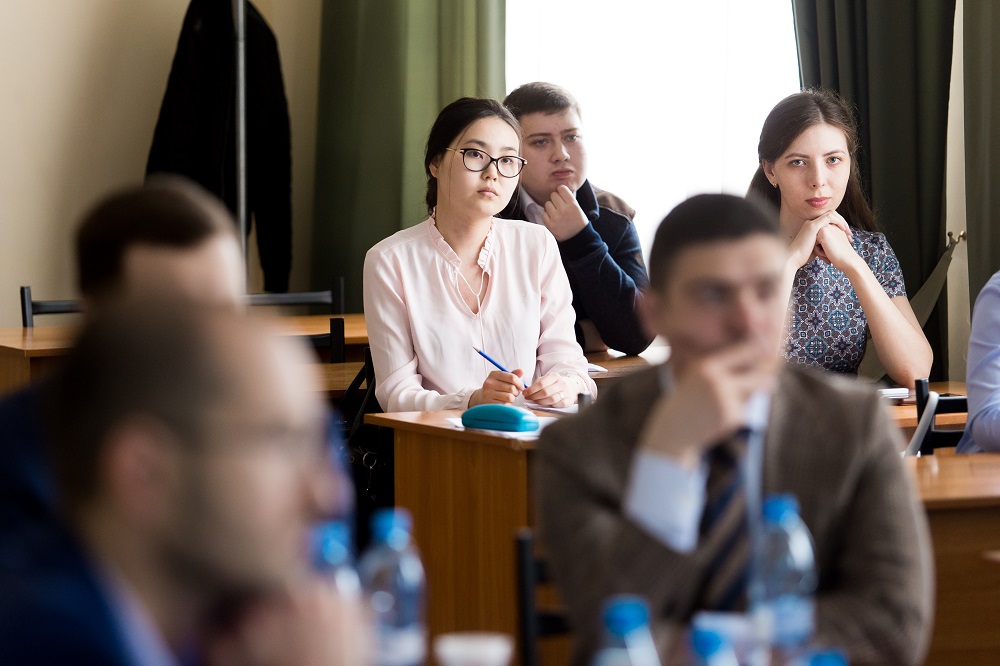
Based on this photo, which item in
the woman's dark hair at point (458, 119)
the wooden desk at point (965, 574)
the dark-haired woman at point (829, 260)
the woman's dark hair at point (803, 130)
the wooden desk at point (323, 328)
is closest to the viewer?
the wooden desk at point (965, 574)

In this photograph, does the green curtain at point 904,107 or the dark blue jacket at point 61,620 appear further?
the green curtain at point 904,107

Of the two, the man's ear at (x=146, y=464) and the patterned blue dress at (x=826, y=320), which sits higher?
the man's ear at (x=146, y=464)

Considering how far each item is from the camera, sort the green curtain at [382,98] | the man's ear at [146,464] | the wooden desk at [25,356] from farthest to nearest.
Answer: the green curtain at [382,98] → the wooden desk at [25,356] → the man's ear at [146,464]

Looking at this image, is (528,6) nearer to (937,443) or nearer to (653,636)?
(937,443)

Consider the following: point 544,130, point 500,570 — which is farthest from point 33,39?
point 500,570

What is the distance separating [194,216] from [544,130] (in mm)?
2569

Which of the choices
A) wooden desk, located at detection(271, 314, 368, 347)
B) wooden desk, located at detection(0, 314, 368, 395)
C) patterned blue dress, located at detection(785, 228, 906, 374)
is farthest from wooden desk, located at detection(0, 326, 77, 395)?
patterned blue dress, located at detection(785, 228, 906, 374)

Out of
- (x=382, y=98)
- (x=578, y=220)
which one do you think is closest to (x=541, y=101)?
(x=578, y=220)

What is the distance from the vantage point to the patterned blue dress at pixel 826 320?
11.0 ft

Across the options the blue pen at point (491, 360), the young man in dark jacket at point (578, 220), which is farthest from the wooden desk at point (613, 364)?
the blue pen at point (491, 360)

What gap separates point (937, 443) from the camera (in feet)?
9.20

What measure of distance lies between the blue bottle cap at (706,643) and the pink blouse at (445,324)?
2047 millimetres

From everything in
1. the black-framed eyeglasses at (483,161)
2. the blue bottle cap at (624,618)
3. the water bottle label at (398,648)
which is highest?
the black-framed eyeglasses at (483,161)

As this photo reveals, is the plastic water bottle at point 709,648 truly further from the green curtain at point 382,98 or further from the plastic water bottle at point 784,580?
the green curtain at point 382,98
